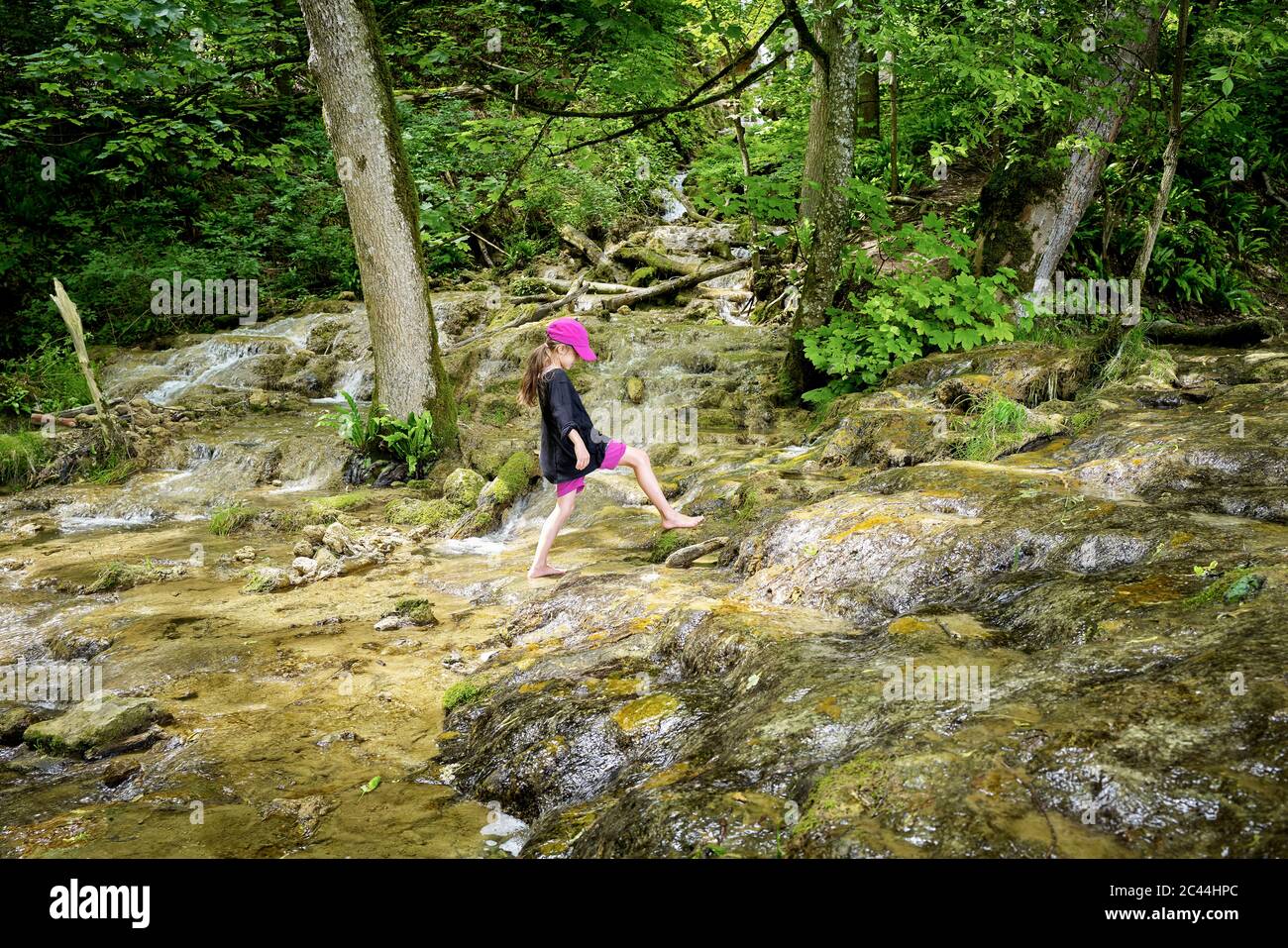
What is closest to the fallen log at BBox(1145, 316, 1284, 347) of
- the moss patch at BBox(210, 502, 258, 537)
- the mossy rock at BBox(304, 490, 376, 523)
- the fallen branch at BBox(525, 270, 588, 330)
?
the mossy rock at BBox(304, 490, 376, 523)

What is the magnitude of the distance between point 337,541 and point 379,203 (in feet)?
13.9

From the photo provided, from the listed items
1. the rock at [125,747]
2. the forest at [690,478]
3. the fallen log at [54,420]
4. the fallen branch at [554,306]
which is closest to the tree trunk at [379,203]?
the forest at [690,478]

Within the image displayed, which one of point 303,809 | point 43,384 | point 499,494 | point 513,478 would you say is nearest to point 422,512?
point 499,494

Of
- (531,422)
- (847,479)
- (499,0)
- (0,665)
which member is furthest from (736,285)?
(0,665)

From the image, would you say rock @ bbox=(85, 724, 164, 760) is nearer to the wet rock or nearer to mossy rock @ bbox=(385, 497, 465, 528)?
the wet rock

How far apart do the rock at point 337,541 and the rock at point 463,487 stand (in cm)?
152

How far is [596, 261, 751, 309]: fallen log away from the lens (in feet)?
48.1

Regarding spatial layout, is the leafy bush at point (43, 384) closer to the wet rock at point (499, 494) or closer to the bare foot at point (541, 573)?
the wet rock at point (499, 494)

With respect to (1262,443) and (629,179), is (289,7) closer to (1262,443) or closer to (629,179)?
(629,179)

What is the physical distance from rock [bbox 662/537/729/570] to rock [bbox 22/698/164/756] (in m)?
3.17

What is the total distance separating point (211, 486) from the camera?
32.7 feet

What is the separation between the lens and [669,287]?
15016 millimetres

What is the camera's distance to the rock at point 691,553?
5398 mm

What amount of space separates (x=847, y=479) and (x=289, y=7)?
39.3 ft
